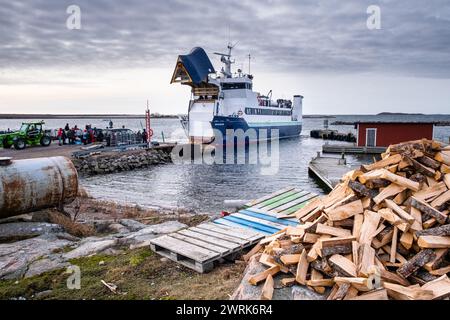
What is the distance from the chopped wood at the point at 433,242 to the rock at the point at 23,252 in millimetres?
5945

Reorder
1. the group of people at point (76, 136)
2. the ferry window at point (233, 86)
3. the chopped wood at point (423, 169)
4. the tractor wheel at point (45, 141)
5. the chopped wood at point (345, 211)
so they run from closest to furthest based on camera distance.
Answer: the chopped wood at point (345, 211)
the chopped wood at point (423, 169)
the tractor wheel at point (45, 141)
the group of people at point (76, 136)
the ferry window at point (233, 86)

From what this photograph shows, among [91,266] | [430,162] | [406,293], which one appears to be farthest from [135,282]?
[430,162]

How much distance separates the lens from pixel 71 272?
5.56 metres

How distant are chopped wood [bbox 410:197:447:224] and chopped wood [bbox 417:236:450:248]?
0.26 meters

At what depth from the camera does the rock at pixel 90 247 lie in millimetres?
6418

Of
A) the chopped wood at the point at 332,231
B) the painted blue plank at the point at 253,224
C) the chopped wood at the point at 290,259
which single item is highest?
the chopped wood at the point at 332,231

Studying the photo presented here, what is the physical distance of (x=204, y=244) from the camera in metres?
5.91

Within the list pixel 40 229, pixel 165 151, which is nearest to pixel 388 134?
pixel 165 151

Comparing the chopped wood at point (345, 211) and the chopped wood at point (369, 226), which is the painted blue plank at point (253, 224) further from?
the chopped wood at point (369, 226)

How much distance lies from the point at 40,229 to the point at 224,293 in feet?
17.7

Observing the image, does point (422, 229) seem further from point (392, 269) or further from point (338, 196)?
point (338, 196)

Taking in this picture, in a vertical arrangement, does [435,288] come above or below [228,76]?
below

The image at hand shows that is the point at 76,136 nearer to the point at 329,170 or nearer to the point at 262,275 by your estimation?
the point at 329,170

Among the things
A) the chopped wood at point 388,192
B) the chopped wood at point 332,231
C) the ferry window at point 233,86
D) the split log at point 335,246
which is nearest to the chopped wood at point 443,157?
the chopped wood at point 388,192
